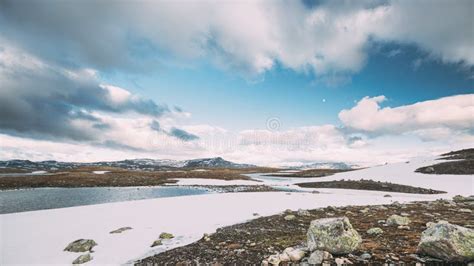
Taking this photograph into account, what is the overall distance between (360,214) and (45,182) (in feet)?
214

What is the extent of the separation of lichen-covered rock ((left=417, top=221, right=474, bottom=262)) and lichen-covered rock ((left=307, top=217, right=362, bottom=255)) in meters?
2.14

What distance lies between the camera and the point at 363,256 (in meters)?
9.08

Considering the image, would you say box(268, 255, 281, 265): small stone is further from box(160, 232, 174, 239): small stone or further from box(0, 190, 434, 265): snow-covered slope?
box(160, 232, 174, 239): small stone

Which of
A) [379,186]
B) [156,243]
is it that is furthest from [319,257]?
[379,186]

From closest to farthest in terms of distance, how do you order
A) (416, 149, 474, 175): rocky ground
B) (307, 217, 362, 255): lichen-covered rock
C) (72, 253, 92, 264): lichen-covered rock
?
(307, 217, 362, 255): lichen-covered rock, (72, 253, 92, 264): lichen-covered rock, (416, 149, 474, 175): rocky ground

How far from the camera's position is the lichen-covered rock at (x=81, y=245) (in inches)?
479

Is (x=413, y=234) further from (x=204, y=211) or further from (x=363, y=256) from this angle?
(x=204, y=211)

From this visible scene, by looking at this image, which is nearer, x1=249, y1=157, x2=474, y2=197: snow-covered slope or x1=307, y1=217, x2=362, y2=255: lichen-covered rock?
x1=307, y1=217, x2=362, y2=255: lichen-covered rock

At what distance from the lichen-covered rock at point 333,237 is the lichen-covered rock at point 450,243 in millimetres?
2135

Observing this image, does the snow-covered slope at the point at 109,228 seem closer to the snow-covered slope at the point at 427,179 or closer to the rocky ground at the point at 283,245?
the rocky ground at the point at 283,245

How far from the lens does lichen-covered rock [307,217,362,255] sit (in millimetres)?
9211

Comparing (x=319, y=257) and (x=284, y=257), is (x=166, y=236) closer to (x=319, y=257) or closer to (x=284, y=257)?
(x=284, y=257)

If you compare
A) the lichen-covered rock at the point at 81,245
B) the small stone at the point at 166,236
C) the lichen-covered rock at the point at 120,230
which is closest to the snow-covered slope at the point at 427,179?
the small stone at the point at 166,236

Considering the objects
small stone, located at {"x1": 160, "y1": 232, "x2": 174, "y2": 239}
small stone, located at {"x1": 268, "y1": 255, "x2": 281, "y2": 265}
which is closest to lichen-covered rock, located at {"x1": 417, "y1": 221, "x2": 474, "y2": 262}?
small stone, located at {"x1": 268, "y1": 255, "x2": 281, "y2": 265}
